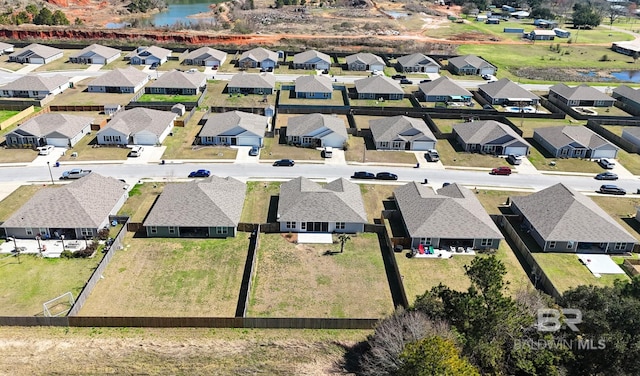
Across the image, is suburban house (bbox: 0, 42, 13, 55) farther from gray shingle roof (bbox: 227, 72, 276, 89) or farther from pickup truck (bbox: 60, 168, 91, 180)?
pickup truck (bbox: 60, 168, 91, 180)

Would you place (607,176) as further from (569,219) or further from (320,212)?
(320,212)

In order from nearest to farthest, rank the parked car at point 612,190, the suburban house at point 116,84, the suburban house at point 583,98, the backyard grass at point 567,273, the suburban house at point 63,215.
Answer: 1. the backyard grass at point 567,273
2. the suburban house at point 63,215
3. the parked car at point 612,190
4. the suburban house at point 583,98
5. the suburban house at point 116,84

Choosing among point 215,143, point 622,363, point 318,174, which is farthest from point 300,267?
point 215,143

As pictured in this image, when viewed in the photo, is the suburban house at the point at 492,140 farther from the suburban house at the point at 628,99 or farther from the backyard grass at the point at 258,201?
the suburban house at the point at 628,99

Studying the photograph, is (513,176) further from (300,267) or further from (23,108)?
(23,108)

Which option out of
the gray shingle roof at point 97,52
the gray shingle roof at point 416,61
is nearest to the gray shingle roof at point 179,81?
the gray shingle roof at point 97,52

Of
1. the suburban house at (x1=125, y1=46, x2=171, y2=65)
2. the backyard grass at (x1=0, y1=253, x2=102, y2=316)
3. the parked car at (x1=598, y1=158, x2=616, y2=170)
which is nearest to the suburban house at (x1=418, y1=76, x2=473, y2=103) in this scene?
the parked car at (x1=598, y1=158, x2=616, y2=170)
